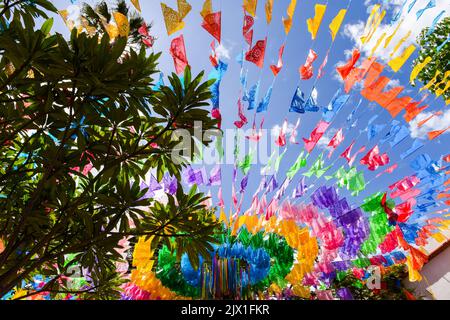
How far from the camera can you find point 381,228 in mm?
6891

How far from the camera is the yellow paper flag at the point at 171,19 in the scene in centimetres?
360

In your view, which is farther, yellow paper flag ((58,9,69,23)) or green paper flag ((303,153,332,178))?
green paper flag ((303,153,332,178))

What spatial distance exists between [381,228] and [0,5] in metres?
7.74

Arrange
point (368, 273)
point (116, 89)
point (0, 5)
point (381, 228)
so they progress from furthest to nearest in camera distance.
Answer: point (368, 273) → point (381, 228) → point (0, 5) → point (116, 89)

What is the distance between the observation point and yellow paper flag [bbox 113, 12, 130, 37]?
3.43 m

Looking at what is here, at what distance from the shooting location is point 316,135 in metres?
5.66

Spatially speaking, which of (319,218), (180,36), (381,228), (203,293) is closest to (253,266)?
(203,293)

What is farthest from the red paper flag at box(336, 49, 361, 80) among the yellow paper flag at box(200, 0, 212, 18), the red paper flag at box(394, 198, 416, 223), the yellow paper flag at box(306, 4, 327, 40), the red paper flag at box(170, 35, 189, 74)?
the red paper flag at box(394, 198, 416, 223)

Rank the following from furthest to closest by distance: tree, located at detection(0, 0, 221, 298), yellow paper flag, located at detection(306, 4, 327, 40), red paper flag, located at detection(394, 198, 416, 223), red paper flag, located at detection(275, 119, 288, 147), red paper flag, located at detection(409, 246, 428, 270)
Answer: red paper flag, located at detection(409, 246, 428, 270) → red paper flag, located at detection(394, 198, 416, 223) → red paper flag, located at detection(275, 119, 288, 147) → yellow paper flag, located at detection(306, 4, 327, 40) → tree, located at detection(0, 0, 221, 298)

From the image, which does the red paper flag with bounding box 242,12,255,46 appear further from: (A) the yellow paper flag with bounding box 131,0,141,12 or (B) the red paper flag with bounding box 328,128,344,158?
(B) the red paper flag with bounding box 328,128,344,158

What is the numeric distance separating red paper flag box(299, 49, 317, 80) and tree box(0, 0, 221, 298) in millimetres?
3155

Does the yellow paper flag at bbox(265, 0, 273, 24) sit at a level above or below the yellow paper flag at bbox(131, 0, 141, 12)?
above

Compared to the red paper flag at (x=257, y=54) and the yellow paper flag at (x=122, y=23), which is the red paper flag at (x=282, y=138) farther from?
the yellow paper flag at (x=122, y=23)
